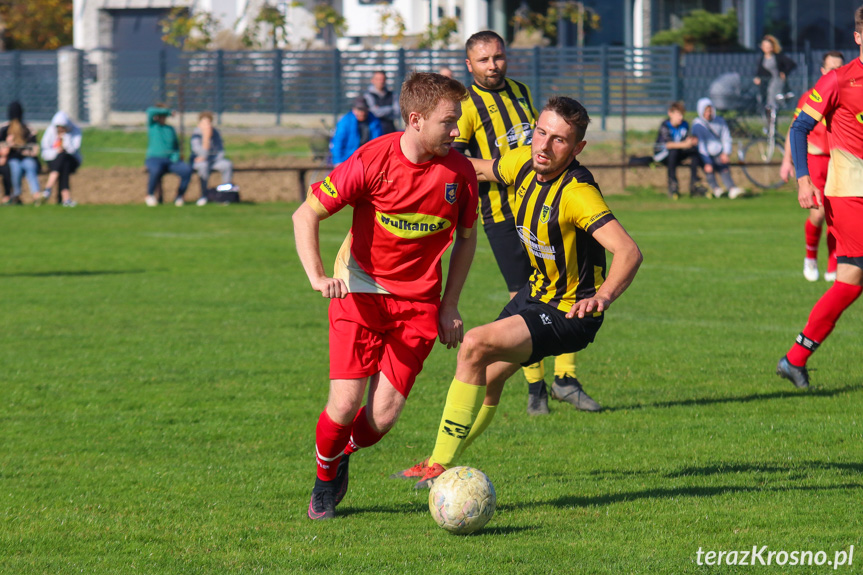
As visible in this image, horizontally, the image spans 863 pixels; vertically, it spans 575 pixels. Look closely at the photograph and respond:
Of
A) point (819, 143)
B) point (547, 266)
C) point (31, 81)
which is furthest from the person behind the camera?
point (31, 81)

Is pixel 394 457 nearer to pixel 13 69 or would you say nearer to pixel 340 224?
pixel 340 224

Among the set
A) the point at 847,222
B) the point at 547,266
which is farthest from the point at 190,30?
the point at 547,266

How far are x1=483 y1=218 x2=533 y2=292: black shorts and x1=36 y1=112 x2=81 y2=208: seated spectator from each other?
1612 cm

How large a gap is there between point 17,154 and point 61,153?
34.7 inches

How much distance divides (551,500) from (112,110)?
35388 millimetres

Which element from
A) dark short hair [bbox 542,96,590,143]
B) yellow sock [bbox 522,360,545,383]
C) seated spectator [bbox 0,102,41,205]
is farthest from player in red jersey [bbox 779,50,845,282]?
seated spectator [bbox 0,102,41,205]

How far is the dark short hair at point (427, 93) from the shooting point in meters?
4.70

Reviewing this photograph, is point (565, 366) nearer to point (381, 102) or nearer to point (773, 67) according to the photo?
point (381, 102)

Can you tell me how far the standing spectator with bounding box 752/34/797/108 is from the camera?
2419 centimetres

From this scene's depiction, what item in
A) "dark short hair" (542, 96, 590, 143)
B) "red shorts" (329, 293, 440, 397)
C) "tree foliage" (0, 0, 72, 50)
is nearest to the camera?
"red shorts" (329, 293, 440, 397)

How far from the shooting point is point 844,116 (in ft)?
23.6

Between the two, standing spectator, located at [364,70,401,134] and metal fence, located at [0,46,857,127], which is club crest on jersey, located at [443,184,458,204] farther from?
metal fence, located at [0,46,857,127]

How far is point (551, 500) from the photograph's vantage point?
16.9 feet

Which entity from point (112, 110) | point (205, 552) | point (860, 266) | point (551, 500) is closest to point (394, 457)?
point (551, 500)
